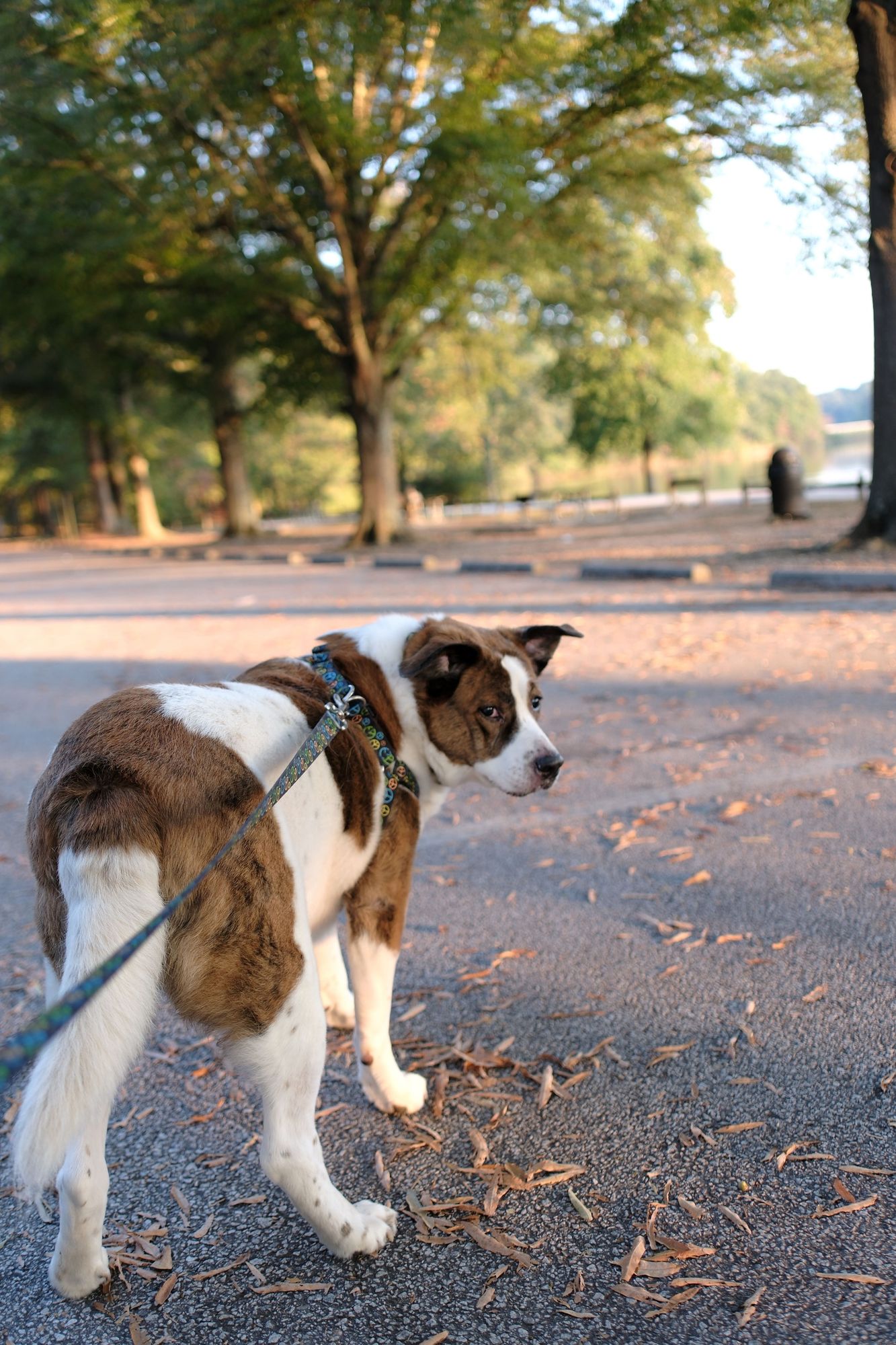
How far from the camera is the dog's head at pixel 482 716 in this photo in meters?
3.15

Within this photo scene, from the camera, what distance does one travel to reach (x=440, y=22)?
57.3 ft

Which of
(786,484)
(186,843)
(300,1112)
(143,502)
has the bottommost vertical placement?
(300,1112)

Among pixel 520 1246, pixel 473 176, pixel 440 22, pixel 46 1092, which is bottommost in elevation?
pixel 520 1246

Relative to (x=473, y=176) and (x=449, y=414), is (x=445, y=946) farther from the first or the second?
(x=449, y=414)

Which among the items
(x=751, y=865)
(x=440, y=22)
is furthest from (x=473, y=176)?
(x=751, y=865)

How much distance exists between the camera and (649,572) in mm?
15633

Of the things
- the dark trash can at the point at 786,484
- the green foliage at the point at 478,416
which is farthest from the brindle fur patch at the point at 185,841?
the green foliage at the point at 478,416

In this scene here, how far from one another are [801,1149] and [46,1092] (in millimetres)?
1965

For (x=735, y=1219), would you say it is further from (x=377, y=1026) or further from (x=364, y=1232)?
(x=377, y=1026)

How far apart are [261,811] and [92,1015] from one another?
21.2 inches

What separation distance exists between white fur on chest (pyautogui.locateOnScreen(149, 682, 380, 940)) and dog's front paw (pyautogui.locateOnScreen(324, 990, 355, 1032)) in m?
0.80

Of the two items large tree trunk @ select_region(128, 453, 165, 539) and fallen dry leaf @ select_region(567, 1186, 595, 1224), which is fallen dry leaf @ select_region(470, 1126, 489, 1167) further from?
large tree trunk @ select_region(128, 453, 165, 539)

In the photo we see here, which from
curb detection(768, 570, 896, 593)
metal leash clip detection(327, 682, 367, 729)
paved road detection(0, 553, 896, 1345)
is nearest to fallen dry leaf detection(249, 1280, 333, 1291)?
paved road detection(0, 553, 896, 1345)

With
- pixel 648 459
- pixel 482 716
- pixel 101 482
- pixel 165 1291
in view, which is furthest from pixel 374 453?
pixel 648 459
